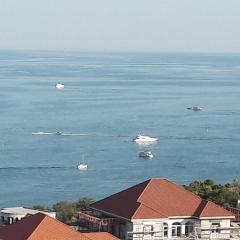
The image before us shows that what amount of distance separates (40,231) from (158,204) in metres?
4.07

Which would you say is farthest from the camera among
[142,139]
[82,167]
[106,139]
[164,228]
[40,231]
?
[106,139]

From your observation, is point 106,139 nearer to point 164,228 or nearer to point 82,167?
point 82,167

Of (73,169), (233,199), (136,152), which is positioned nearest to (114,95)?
(136,152)

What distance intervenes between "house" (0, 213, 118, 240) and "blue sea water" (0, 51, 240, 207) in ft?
77.4

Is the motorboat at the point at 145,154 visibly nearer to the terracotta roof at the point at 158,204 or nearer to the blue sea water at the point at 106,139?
the blue sea water at the point at 106,139

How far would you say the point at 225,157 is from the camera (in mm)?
61875

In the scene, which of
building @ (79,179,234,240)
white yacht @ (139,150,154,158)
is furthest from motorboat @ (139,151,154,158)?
building @ (79,179,234,240)

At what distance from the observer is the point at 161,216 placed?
2238 centimetres

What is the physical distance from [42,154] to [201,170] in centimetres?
1206

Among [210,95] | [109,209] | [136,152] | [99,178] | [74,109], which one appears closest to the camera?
[109,209]

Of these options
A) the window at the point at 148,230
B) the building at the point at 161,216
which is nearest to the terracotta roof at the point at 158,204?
the building at the point at 161,216

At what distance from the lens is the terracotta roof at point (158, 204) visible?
887 inches

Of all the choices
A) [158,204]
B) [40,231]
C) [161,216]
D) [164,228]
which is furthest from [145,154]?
[40,231]

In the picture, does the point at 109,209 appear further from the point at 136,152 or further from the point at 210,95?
the point at 210,95
